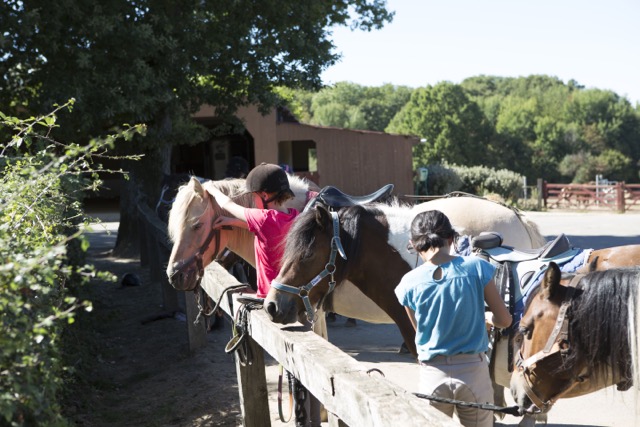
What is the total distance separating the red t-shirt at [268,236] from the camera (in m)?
4.51

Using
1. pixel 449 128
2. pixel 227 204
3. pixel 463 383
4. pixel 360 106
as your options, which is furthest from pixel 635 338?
pixel 360 106

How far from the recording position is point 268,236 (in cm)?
453

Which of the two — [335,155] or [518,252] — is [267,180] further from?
[335,155]

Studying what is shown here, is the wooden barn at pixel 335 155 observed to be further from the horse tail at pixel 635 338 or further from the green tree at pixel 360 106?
the green tree at pixel 360 106

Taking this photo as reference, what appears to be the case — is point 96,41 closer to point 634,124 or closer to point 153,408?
point 153,408

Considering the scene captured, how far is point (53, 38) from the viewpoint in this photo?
13523 mm

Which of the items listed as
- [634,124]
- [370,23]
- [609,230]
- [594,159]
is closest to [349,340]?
[370,23]

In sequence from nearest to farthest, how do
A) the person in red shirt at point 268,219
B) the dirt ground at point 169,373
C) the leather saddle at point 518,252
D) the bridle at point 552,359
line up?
the bridle at point 552,359 → the leather saddle at point 518,252 → the person in red shirt at point 268,219 → the dirt ground at point 169,373

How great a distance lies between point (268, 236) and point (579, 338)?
77.8 inches

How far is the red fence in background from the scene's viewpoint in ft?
99.7

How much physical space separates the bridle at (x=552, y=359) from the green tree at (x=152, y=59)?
11006mm

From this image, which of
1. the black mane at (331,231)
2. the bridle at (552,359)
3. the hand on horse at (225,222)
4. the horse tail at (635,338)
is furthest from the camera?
the hand on horse at (225,222)


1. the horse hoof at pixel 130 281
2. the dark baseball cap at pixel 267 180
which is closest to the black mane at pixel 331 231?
the dark baseball cap at pixel 267 180

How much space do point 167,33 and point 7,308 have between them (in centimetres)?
1321
